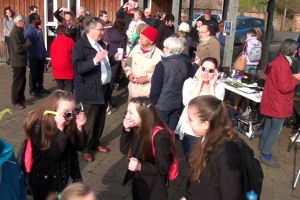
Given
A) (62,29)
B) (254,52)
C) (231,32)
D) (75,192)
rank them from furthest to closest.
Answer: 1. (254,52)
2. (231,32)
3. (62,29)
4. (75,192)

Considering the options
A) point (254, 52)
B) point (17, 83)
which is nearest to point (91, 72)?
point (17, 83)

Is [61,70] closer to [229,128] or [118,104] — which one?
[118,104]

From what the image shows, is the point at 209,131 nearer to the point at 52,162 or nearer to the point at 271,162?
the point at 52,162

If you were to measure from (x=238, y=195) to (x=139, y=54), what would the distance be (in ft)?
10.4

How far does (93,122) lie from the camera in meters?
5.01

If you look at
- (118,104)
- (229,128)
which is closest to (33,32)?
Answer: (118,104)

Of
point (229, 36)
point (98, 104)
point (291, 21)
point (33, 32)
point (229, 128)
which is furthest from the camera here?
point (291, 21)

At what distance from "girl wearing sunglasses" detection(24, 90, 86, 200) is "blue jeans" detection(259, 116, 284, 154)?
3.43m

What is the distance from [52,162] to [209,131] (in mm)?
1285

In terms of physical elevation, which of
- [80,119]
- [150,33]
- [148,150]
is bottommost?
[148,150]

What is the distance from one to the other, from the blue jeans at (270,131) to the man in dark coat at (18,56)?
4725mm

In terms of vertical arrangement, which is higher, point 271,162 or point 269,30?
point 269,30

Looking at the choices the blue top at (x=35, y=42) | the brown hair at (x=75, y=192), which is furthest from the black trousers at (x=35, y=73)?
the brown hair at (x=75, y=192)

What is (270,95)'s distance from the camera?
522 cm
